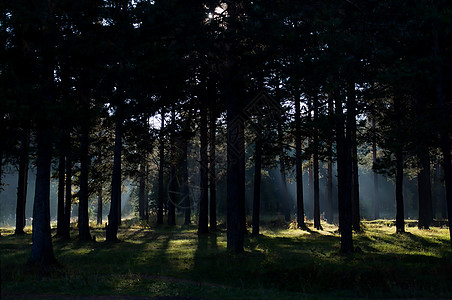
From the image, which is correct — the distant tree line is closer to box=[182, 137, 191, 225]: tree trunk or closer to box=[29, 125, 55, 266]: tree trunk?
box=[29, 125, 55, 266]: tree trunk

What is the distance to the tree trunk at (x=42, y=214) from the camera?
13070 millimetres

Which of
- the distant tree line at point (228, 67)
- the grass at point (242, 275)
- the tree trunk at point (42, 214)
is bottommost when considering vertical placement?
the grass at point (242, 275)

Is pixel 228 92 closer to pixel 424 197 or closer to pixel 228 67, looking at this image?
pixel 228 67

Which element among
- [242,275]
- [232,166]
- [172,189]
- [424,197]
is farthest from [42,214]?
[172,189]

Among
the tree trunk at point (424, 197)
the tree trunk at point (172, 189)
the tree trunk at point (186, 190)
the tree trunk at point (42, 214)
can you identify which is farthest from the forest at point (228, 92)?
the tree trunk at point (186, 190)

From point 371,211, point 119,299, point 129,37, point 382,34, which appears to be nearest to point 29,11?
point 129,37

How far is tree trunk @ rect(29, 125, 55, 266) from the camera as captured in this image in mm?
13070

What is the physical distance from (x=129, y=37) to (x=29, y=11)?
309 cm

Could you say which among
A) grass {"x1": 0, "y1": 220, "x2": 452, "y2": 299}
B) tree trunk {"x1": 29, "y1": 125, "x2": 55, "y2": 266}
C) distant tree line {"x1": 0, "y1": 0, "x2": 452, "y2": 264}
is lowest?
grass {"x1": 0, "y1": 220, "x2": 452, "y2": 299}

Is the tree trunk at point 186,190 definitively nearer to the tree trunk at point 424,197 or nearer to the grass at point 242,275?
the grass at point 242,275

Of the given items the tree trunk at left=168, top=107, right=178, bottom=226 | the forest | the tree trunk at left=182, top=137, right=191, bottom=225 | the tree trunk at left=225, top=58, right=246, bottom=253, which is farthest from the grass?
the tree trunk at left=182, top=137, right=191, bottom=225

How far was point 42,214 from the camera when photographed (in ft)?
43.6

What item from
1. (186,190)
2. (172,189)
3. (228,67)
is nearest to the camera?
(228,67)

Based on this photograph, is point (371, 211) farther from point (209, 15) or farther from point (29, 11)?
point (29, 11)
